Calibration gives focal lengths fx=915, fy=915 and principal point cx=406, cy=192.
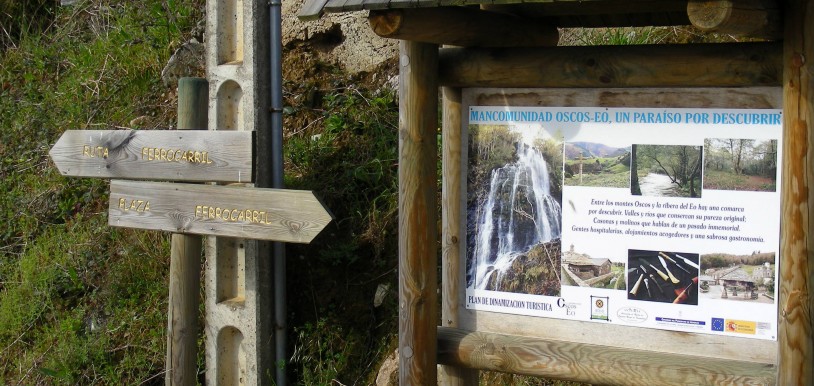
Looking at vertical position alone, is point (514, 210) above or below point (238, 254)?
above

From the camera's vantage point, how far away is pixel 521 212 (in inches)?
141

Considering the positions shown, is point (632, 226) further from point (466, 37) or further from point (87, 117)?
point (87, 117)

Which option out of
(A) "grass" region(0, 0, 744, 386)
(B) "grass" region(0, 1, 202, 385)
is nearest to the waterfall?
(A) "grass" region(0, 0, 744, 386)

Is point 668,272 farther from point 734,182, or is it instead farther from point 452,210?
point 452,210

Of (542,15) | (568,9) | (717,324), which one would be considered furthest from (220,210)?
(717,324)

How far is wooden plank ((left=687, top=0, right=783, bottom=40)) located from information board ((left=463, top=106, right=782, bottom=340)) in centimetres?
37

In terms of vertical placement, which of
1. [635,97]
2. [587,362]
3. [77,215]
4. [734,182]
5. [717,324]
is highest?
[635,97]

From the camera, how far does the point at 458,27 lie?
11.3ft

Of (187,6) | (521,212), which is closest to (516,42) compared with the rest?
(521,212)

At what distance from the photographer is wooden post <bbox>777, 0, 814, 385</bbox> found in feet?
9.75

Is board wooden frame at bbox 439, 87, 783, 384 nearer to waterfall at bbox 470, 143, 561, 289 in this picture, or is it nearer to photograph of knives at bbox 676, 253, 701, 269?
waterfall at bbox 470, 143, 561, 289

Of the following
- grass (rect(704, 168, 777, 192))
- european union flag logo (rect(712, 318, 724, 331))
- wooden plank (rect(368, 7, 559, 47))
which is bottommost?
european union flag logo (rect(712, 318, 724, 331))

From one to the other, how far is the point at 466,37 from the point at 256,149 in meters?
1.91

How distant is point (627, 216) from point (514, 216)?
46 cm
